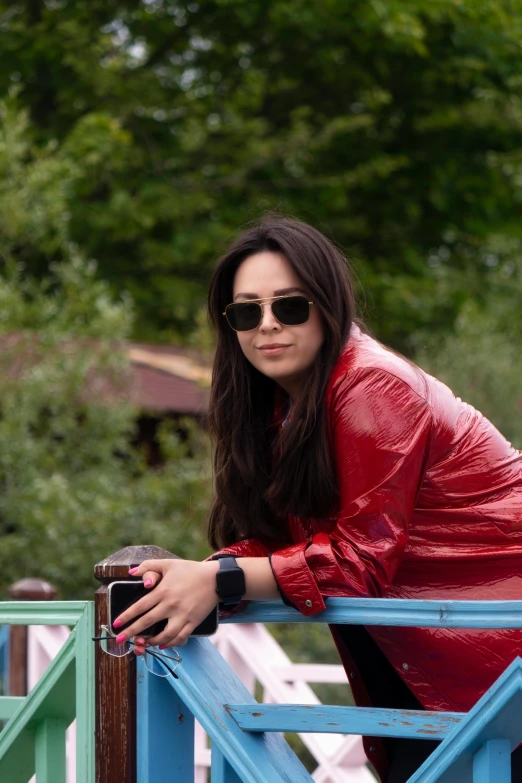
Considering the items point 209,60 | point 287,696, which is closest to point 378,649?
point 287,696

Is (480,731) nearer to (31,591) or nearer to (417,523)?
(417,523)

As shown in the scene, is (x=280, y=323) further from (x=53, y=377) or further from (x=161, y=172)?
(x=161, y=172)

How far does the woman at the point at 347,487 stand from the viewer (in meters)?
2.29

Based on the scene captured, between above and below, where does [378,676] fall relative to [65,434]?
below

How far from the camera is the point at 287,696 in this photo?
493 centimetres

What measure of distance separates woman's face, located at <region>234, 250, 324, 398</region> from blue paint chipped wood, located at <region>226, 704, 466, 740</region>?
66 centimetres

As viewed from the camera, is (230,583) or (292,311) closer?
(230,583)

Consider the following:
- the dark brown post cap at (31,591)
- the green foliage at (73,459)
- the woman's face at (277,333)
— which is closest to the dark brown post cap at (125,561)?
the woman's face at (277,333)

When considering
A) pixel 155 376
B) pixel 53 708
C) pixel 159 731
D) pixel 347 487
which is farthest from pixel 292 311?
pixel 155 376

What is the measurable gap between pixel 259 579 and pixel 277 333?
1.74ft

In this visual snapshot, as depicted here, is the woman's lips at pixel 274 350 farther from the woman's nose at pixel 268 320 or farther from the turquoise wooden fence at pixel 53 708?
the turquoise wooden fence at pixel 53 708

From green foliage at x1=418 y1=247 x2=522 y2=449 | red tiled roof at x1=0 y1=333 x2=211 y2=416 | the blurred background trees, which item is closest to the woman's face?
red tiled roof at x1=0 y1=333 x2=211 y2=416

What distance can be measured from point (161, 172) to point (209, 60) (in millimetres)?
1935

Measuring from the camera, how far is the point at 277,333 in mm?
2539
